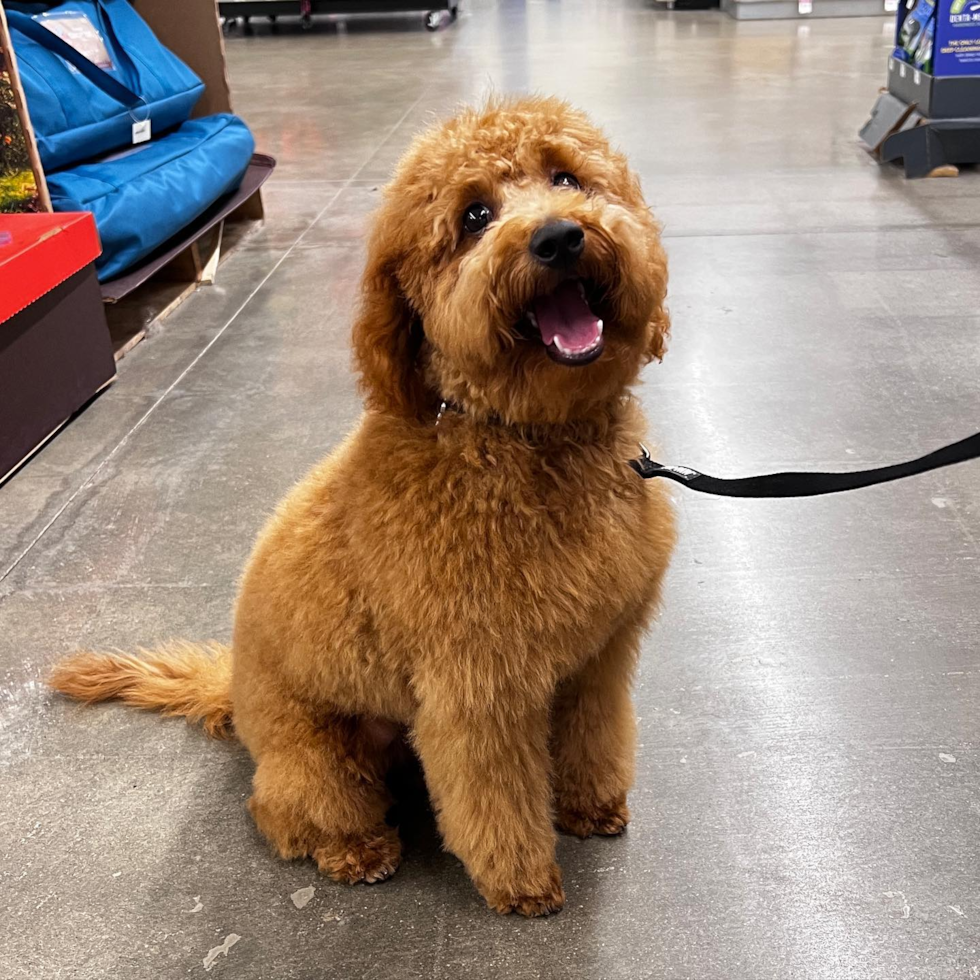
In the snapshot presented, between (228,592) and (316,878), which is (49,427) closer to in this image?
(228,592)

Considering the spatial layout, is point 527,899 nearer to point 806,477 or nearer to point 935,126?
point 806,477

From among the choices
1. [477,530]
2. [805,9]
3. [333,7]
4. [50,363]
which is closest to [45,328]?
[50,363]

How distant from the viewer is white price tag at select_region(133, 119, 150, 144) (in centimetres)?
407

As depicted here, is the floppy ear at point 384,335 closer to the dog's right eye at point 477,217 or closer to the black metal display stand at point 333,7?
the dog's right eye at point 477,217

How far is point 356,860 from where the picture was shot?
5.38 feet

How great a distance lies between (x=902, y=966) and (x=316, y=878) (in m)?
0.89

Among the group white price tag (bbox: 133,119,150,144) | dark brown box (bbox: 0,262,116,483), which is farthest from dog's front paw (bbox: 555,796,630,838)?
white price tag (bbox: 133,119,150,144)

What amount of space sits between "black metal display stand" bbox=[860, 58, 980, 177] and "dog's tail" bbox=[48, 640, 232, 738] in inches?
179

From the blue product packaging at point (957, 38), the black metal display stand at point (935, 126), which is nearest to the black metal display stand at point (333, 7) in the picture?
the black metal display stand at point (935, 126)

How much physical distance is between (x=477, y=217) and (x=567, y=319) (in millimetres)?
184

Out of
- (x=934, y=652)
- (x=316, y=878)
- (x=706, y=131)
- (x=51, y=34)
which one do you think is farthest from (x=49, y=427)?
(x=706, y=131)

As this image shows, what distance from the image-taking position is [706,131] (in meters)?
6.28

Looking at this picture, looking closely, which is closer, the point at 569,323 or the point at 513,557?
the point at 569,323

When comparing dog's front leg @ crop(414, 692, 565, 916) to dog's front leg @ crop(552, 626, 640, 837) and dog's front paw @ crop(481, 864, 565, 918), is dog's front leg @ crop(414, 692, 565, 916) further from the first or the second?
dog's front leg @ crop(552, 626, 640, 837)
